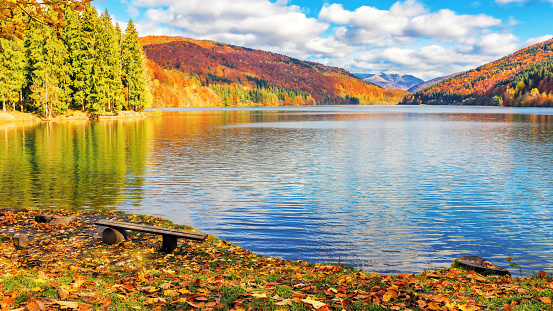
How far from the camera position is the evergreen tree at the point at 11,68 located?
6166 cm

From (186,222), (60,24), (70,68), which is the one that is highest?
(70,68)

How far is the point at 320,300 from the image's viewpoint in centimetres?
696

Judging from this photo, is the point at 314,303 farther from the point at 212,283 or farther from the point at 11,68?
the point at 11,68

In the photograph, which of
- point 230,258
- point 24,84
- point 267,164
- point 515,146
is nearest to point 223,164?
point 267,164

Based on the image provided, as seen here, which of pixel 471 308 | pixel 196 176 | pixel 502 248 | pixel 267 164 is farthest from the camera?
pixel 267 164

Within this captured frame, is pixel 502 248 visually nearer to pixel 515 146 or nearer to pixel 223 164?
A: pixel 223 164

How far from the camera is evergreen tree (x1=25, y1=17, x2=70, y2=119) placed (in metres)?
65.0

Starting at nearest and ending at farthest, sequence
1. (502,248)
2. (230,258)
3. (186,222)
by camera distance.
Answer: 1. (230,258)
2. (502,248)
3. (186,222)

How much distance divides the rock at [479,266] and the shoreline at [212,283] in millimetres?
429

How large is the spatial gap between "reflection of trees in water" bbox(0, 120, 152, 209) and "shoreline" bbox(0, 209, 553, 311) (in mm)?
6802

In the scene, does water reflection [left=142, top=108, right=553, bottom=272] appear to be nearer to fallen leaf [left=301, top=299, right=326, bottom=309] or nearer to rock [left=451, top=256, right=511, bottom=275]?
rock [left=451, top=256, right=511, bottom=275]

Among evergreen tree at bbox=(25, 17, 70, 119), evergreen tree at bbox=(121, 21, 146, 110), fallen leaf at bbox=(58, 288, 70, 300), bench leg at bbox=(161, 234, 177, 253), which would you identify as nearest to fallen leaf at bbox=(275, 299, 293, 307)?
fallen leaf at bbox=(58, 288, 70, 300)

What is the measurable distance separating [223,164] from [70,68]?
58.6 meters

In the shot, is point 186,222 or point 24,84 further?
point 24,84
